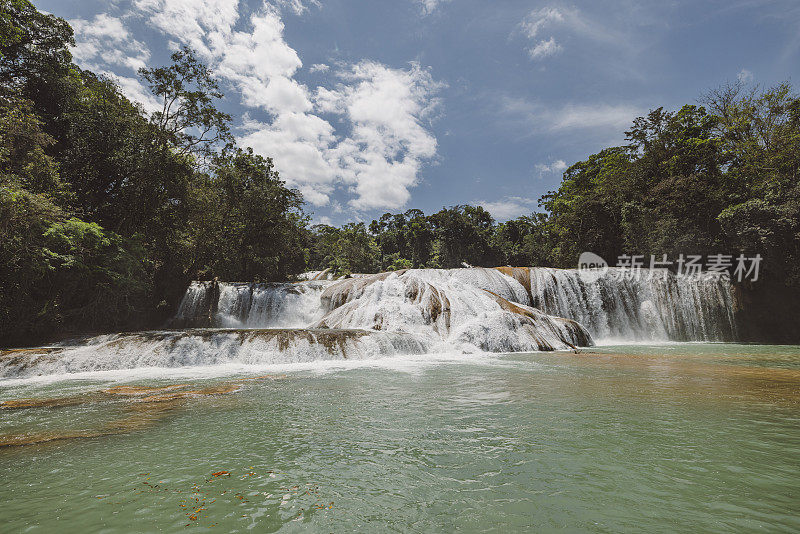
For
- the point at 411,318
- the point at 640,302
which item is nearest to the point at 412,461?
the point at 411,318

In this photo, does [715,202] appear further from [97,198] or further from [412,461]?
[97,198]

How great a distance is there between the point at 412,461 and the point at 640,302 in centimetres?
2319

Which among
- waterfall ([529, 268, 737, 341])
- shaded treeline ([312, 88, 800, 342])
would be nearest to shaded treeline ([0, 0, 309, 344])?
waterfall ([529, 268, 737, 341])

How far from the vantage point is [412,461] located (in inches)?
140

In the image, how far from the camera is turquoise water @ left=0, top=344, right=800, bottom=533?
253cm

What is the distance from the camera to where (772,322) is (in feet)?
73.1

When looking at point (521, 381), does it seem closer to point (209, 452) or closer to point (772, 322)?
point (209, 452)

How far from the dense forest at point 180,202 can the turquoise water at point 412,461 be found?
9.14 metres

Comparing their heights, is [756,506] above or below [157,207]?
below

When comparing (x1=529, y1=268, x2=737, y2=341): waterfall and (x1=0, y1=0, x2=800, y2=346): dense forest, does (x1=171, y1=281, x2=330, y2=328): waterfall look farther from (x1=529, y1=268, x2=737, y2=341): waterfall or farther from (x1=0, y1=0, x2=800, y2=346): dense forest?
(x1=529, y1=268, x2=737, y2=341): waterfall

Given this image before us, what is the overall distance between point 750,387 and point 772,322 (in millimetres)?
22449

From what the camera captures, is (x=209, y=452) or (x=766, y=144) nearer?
(x=209, y=452)

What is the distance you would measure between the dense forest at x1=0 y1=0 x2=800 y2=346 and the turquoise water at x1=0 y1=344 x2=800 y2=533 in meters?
9.14

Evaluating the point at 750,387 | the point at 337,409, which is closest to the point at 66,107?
the point at 337,409
